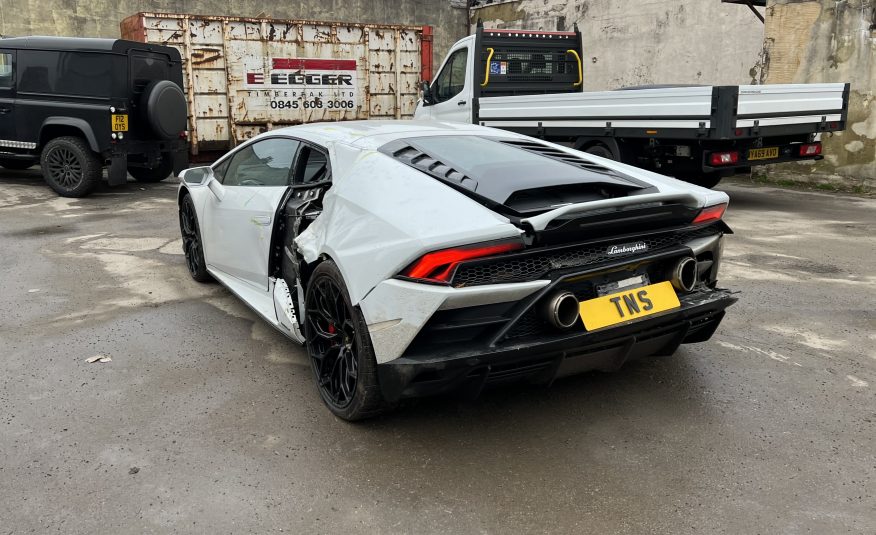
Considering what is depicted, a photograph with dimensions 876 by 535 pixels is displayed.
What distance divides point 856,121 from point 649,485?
10.4 meters

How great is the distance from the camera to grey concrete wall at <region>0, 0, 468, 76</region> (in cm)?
1455

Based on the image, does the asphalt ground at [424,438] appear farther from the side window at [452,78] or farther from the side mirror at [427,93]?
the side mirror at [427,93]

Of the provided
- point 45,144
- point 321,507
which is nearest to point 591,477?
point 321,507

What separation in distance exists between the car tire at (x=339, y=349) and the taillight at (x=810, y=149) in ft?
25.6

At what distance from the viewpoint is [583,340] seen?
292cm

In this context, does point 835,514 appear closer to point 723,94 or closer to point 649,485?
point 649,485

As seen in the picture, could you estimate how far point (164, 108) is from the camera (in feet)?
33.0

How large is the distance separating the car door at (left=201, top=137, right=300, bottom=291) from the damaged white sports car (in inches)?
6.8

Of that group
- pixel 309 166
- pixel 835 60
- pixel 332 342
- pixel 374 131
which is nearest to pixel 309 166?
pixel 309 166

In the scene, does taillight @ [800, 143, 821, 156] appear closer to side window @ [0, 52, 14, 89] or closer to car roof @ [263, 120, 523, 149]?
car roof @ [263, 120, 523, 149]

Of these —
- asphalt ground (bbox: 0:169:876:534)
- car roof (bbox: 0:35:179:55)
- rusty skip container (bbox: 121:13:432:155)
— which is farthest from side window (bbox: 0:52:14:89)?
asphalt ground (bbox: 0:169:876:534)

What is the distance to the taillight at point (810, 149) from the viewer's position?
9156 mm

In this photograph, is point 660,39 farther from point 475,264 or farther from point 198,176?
point 475,264

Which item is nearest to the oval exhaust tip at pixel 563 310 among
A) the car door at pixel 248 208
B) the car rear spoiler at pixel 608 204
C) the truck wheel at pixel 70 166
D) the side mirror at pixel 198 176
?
the car rear spoiler at pixel 608 204
